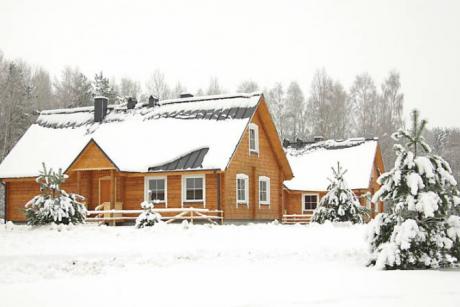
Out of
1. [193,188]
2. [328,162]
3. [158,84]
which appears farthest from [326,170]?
[158,84]

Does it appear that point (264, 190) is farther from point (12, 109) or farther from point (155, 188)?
point (12, 109)

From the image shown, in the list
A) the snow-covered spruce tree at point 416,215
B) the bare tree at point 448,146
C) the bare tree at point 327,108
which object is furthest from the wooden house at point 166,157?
the bare tree at point 448,146

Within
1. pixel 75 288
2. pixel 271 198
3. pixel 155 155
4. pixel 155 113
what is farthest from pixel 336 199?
pixel 75 288

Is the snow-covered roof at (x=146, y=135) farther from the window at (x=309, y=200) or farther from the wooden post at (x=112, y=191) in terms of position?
the window at (x=309, y=200)

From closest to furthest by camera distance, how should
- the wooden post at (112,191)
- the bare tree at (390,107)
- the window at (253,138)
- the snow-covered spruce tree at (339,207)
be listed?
the wooden post at (112,191) < the snow-covered spruce tree at (339,207) < the window at (253,138) < the bare tree at (390,107)

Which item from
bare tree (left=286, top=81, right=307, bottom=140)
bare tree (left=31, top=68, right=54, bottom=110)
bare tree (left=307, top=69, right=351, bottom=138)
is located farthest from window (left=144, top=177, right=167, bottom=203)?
bare tree (left=286, top=81, right=307, bottom=140)

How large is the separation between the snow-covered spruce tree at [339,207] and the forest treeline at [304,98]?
29.3 m

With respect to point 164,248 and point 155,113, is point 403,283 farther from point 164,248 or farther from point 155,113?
point 155,113

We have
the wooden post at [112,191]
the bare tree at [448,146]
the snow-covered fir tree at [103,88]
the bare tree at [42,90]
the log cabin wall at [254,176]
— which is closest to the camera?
the wooden post at [112,191]

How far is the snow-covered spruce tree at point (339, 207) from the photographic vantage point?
92.6 ft

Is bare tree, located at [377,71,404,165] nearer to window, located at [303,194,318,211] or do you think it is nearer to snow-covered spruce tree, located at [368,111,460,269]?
window, located at [303,194,318,211]

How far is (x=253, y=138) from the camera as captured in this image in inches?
1239

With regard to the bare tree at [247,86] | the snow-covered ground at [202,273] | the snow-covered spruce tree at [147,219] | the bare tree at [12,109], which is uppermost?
the bare tree at [247,86]

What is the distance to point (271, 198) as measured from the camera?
33.0 meters
